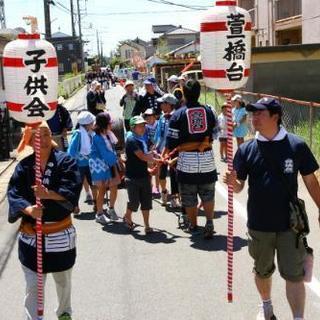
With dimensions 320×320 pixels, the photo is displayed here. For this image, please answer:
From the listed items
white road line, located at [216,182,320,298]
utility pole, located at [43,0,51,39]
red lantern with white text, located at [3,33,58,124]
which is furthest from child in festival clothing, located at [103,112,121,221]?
utility pole, located at [43,0,51,39]

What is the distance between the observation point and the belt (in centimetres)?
433

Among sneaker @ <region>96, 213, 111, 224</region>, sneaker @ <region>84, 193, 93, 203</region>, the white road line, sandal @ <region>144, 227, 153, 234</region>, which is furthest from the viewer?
sneaker @ <region>84, 193, 93, 203</region>

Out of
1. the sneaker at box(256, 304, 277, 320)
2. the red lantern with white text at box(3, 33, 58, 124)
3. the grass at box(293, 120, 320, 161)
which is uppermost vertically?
the red lantern with white text at box(3, 33, 58, 124)

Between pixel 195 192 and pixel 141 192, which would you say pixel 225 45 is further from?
pixel 141 192

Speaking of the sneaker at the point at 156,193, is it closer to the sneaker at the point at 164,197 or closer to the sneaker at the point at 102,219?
the sneaker at the point at 164,197

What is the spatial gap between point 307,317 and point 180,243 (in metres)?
2.59

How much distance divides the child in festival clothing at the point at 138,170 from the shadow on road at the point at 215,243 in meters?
0.74

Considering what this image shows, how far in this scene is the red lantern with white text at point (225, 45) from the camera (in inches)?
210

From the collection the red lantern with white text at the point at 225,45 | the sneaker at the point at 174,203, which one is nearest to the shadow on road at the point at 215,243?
the sneaker at the point at 174,203

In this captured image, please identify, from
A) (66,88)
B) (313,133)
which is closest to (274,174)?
(313,133)

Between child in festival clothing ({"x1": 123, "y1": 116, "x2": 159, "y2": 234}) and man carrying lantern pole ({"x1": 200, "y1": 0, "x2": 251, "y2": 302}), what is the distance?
2224 millimetres

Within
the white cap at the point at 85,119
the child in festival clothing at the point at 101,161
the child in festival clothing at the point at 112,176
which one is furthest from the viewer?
the white cap at the point at 85,119

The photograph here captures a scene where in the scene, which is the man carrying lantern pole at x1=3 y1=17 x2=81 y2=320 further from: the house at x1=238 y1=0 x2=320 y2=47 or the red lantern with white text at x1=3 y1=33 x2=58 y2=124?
the house at x1=238 y1=0 x2=320 y2=47

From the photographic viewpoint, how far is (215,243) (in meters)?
7.30
